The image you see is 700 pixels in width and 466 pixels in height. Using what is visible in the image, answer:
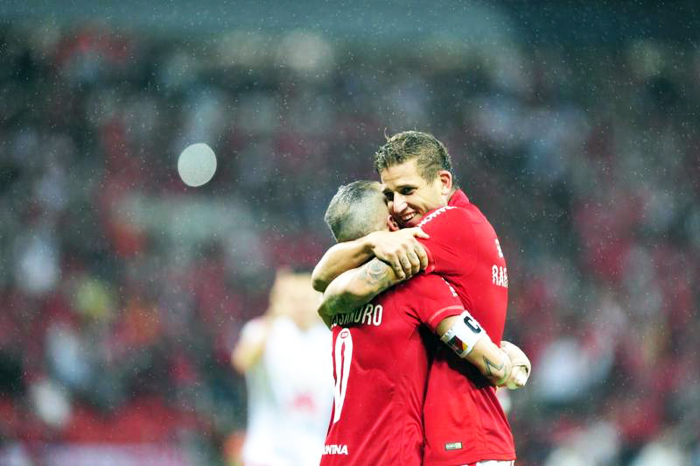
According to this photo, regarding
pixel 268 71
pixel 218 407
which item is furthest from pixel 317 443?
pixel 268 71

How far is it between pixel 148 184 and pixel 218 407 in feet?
8.56

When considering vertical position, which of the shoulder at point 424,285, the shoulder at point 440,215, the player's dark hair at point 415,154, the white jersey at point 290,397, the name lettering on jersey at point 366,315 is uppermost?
the player's dark hair at point 415,154

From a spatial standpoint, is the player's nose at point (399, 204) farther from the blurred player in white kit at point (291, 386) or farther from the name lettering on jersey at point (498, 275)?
the blurred player in white kit at point (291, 386)

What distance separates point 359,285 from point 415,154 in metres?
Answer: 0.41

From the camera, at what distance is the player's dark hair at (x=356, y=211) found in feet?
7.58

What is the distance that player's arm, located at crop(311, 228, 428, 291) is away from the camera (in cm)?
209

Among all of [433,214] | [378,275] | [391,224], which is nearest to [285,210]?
[391,224]

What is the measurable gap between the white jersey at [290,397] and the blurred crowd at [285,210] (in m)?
2.37

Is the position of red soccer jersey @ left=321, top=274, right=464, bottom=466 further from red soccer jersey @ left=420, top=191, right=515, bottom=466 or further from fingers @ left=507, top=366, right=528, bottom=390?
fingers @ left=507, top=366, right=528, bottom=390

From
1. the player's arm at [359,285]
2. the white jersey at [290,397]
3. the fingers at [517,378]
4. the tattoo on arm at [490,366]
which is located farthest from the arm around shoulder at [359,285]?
the white jersey at [290,397]

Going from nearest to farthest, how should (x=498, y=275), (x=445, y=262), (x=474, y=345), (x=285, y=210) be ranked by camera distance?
(x=474, y=345)
(x=445, y=262)
(x=498, y=275)
(x=285, y=210)

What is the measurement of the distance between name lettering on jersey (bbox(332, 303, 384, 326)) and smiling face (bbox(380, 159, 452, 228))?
28cm

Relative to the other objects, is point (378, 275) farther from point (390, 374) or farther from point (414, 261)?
point (390, 374)

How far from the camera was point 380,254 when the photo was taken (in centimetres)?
212
